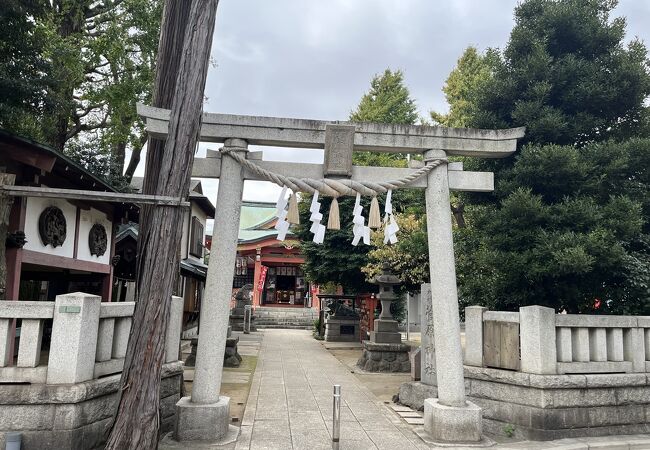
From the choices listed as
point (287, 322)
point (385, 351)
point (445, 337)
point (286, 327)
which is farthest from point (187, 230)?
point (445, 337)

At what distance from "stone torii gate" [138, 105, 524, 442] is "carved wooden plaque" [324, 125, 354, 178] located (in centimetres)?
2

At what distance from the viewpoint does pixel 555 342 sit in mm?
7301

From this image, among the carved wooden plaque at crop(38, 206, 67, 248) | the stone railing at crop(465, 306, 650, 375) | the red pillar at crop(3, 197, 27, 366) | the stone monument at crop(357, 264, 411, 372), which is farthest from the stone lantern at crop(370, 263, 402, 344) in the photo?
the red pillar at crop(3, 197, 27, 366)

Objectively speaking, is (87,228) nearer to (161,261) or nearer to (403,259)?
(161,261)

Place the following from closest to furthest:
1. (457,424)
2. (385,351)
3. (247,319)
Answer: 1. (457,424)
2. (385,351)
3. (247,319)

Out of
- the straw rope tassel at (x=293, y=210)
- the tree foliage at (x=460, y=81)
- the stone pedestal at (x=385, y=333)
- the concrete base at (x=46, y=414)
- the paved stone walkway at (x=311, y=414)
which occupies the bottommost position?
the paved stone walkway at (x=311, y=414)

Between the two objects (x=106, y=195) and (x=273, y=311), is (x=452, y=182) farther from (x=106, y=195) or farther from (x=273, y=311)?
(x=273, y=311)

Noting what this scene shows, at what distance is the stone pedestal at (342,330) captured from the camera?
77.2 feet

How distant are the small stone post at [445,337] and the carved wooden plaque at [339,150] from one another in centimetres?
146

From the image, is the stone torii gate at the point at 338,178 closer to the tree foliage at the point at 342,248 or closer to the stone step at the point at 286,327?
the tree foliage at the point at 342,248

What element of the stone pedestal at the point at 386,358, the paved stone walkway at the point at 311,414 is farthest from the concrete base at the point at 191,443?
the stone pedestal at the point at 386,358

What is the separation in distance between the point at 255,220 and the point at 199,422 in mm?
34549

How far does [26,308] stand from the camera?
5.49 meters

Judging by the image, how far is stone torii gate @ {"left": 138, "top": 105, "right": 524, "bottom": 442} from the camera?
22.6ft
